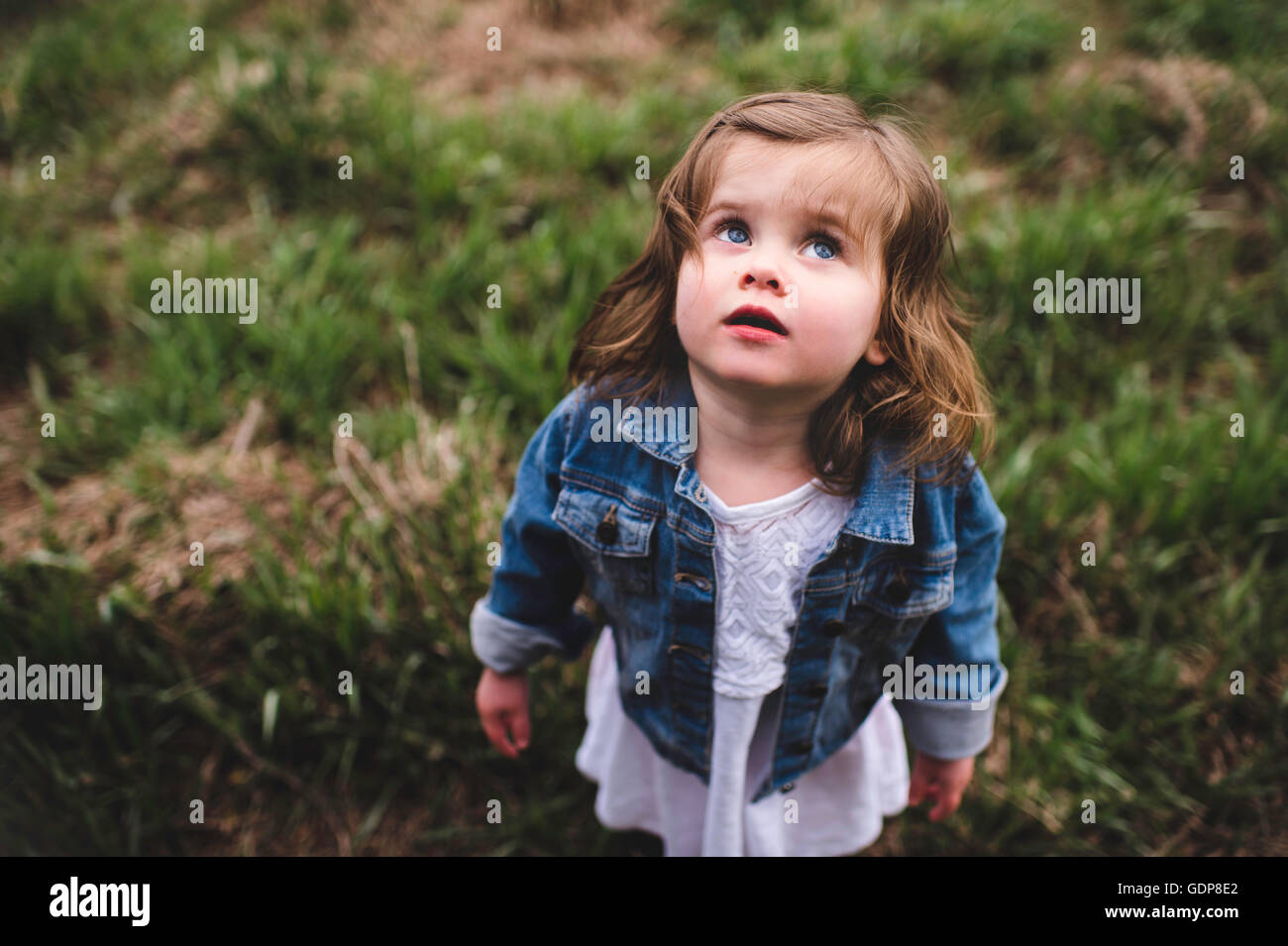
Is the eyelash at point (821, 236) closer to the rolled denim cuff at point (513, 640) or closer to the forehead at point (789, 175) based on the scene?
the forehead at point (789, 175)

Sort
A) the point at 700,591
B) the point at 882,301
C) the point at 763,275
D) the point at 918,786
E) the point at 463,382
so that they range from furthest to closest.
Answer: the point at 463,382 < the point at 918,786 < the point at 700,591 < the point at 882,301 < the point at 763,275

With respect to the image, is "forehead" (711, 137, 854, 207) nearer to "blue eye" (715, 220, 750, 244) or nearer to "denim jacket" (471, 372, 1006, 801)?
"blue eye" (715, 220, 750, 244)

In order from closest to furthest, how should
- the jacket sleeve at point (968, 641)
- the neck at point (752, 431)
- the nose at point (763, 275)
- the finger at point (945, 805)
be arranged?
the nose at point (763, 275)
the neck at point (752, 431)
the jacket sleeve at point (968, 641)
the finger at point (945, 805)

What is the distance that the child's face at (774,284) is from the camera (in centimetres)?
103

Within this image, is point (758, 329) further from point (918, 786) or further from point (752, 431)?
point (918, 786)

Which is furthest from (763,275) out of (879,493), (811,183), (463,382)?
(463,382)

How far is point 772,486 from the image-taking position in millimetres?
1222

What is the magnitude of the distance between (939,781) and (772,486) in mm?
715

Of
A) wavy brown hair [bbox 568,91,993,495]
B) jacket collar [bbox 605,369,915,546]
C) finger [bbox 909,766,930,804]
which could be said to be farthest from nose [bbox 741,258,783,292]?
finger [bbox 909,766,930,804]

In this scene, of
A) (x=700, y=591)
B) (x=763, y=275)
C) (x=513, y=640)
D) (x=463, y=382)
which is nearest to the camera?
(x=763, y=275)

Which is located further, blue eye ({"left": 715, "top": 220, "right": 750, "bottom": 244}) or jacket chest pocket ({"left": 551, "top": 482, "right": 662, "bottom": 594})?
jacket chest pocket ({"left": 551, "top": 482, "right": 662, "bottom": 594})

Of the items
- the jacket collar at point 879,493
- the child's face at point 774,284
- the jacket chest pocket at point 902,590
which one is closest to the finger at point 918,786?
the jacket chest pocket at point 902,590

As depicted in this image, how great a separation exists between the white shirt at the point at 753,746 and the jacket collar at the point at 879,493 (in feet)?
0.15

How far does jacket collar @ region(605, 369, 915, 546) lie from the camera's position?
119cm
